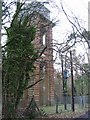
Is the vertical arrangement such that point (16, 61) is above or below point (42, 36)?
below

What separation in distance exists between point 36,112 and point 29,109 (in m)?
0.43

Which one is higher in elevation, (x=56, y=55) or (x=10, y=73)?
(x=56, y=55)

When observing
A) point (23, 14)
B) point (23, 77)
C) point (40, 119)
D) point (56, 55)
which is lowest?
point (40, 119)

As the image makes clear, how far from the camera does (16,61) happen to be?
14836 millimetres

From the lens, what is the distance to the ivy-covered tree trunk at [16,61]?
14.0 m

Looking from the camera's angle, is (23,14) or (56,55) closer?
(23,14)

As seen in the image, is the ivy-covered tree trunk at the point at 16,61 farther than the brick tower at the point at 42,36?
No

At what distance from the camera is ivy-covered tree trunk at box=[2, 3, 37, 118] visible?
45.8ft

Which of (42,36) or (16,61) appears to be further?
(42,36)

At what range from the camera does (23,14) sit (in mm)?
15586

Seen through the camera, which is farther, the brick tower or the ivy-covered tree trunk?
the brick tower

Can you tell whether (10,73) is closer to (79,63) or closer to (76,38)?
(76,38)

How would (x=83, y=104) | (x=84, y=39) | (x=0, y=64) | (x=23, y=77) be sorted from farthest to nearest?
(x=83, y=104) < (x=84, y=39) < (x=23, y=77) < (x=0, y=64)

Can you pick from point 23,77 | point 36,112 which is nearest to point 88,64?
point 36,112
